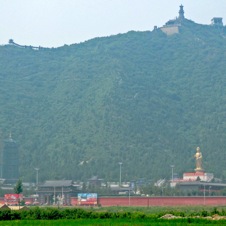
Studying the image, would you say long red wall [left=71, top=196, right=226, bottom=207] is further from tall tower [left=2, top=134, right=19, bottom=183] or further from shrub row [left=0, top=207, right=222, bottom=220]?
shrub row [left=0, top=207, right=222, bottom=220]

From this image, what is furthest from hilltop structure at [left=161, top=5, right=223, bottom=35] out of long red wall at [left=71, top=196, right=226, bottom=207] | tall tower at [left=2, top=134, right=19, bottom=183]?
long red wall at [left=71, top=196, right=226, bottom=207]

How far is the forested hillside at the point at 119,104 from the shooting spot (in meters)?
134

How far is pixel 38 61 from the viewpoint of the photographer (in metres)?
182

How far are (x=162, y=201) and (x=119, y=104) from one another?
51.1 meters

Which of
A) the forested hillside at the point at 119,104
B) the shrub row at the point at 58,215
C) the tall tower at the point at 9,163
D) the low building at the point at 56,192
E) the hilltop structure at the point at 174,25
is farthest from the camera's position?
the hilltop structure at the point at 174,25

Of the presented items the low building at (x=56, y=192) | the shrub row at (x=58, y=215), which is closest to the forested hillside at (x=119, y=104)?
the low building at (x=56, y=192)

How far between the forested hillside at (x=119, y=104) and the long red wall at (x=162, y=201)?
26.6m

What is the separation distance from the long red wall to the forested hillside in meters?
26.6

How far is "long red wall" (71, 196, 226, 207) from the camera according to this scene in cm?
9675

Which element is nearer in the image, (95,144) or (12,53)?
(95,144)

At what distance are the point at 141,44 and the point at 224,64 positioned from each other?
2012 cm

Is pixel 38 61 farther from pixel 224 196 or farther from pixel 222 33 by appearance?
pixel 224 196

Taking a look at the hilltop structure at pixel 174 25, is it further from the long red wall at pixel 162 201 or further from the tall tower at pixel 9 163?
the long red wall at pixel 162 201

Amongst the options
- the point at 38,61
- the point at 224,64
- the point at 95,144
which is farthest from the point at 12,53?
the point at 95,144
